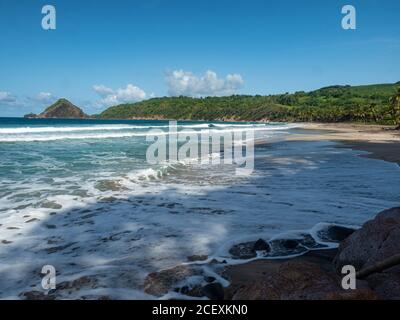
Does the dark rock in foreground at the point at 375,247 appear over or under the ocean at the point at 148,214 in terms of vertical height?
over

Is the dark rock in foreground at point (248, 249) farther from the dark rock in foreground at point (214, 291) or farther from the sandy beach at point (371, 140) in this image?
the sandy beach at point (371, 140)

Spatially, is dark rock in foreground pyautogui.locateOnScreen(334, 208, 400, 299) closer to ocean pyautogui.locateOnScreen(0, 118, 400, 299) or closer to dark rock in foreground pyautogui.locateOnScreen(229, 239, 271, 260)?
ocean pyautogui.locateOnScreen(0, 118, 400, 299)

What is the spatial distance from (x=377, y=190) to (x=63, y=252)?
8849 mm

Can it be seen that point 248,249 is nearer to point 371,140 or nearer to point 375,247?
point 375,247

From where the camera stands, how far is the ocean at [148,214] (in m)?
5.53

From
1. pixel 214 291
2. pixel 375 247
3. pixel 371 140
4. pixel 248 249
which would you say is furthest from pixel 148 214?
pixel 371 140

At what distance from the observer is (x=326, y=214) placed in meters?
8.06

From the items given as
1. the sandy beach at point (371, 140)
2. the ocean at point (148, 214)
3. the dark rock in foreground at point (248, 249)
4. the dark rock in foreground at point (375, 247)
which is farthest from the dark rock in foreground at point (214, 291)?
the sandy beach at point (371, 140)

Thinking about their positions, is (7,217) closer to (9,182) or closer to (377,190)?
(9,182)

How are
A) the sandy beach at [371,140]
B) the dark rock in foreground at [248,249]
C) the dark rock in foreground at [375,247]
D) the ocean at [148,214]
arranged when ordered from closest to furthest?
1. the dark rock in foreground at [375,247]
2. the ocean at [148,214]
3. the dark rock in foreground at [248,249]
4. the sandy beach at [371,140]

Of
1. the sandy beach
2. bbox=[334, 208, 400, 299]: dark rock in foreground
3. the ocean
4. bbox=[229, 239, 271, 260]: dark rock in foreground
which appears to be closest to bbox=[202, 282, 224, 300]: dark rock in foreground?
the ocean

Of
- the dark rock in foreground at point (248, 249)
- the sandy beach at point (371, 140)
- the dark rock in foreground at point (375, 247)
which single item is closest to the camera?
the dark rock in foreground at point (375, 247)
